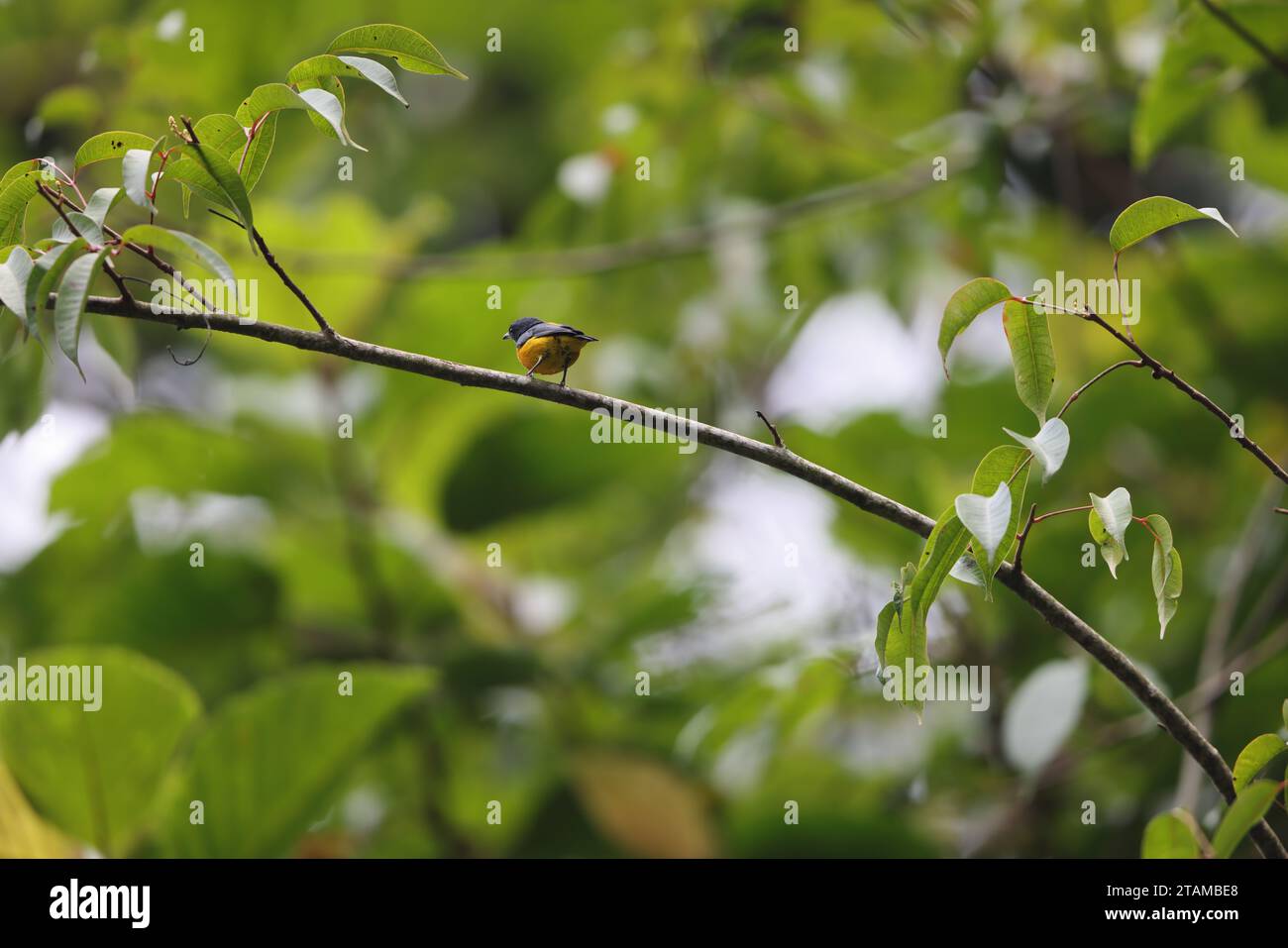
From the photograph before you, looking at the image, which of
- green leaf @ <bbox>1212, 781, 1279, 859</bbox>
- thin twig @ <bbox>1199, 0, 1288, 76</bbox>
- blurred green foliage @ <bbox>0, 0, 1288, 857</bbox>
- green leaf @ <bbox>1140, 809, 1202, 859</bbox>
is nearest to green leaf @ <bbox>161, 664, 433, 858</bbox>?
blurred green foliage @ <bbox>0, 0, 1288, 857</bbox>

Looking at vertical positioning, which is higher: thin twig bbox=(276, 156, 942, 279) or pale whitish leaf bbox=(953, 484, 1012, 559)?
thin twig bbox=(276, 156, 942, 279)

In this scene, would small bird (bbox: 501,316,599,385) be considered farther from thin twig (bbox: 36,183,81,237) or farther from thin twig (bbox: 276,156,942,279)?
thin twig (bbox: 276,156,942,279)

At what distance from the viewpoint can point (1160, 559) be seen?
0.84m

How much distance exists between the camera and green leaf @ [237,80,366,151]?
0.78m

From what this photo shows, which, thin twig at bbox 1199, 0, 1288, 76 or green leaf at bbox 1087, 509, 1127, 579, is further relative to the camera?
thin twig at bbox 1199, 0, 1288, 76

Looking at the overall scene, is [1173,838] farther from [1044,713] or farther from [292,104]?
[292,104]

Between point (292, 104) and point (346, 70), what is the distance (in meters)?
0.05

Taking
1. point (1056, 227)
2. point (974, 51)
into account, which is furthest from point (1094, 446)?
point (974, 51)

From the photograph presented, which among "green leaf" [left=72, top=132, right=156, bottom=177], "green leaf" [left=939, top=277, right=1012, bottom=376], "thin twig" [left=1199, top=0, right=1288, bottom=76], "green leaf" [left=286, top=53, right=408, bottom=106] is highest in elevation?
"thin twig" [left=1199, top=0, right=1288, bottom=76]

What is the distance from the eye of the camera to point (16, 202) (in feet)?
2.81

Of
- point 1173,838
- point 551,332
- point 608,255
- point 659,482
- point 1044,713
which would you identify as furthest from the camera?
point 659,482

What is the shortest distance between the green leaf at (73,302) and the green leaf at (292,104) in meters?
0.16

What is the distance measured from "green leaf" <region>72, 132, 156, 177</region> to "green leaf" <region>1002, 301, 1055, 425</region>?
634 millimetres

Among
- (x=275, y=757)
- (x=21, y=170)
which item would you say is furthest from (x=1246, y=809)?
(x=275, y=757)
